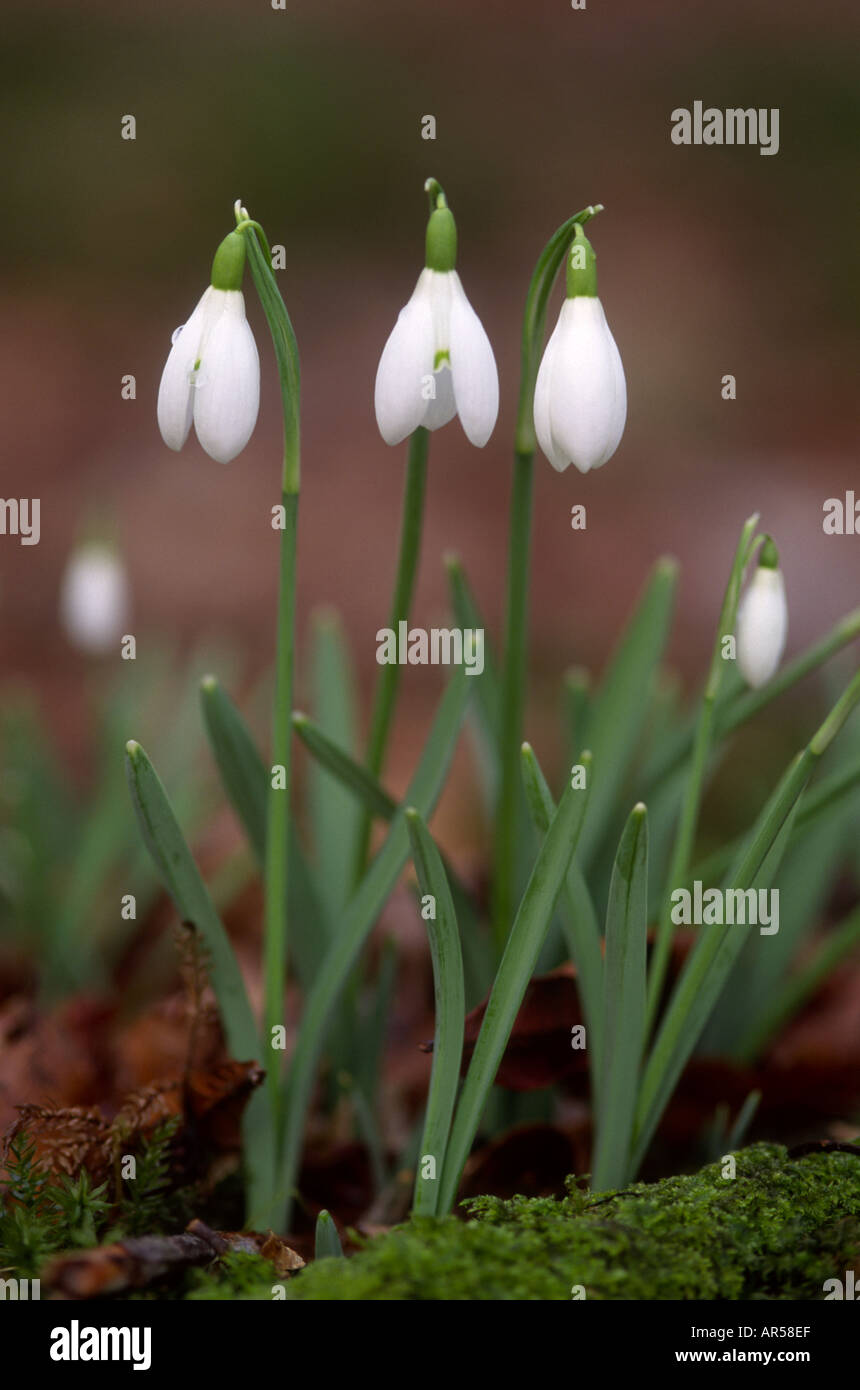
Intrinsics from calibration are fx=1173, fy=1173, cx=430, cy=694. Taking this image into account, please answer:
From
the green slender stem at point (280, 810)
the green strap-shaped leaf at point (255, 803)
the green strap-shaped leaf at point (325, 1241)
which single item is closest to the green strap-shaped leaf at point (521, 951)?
the green strap-shaped leaf at point (325, 1241)

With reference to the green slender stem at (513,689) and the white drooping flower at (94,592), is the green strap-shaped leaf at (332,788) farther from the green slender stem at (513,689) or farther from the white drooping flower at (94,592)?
the white drooping flower at (94,592)

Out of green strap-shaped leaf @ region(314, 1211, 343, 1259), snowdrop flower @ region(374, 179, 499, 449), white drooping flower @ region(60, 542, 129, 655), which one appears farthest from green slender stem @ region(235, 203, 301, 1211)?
white drooping flower @ region(60, 542, 129, 655)

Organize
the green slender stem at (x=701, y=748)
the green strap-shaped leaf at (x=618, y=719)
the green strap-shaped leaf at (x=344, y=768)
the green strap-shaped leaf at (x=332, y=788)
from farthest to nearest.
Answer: the green strap-shaped leaf at (x=332, y=788)
the green strap-shaped leaf at (x=618, y=719)
the green strap-shaped leaf at (x=344, y=768)
the green slender stem at (x=701, y=748)

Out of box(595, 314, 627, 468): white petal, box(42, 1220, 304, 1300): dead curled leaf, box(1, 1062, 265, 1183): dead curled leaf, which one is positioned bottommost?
box(42, 1220, 304, 1300): dead curled leaf

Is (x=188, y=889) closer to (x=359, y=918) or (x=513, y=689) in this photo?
(x=359, y=918)

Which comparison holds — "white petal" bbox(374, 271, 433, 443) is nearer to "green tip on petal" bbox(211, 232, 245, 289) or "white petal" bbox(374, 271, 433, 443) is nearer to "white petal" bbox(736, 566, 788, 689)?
"green tip on petal" bbox(211, 232, 245, 289)

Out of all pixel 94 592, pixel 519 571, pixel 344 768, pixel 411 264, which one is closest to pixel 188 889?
pixel 344 768
